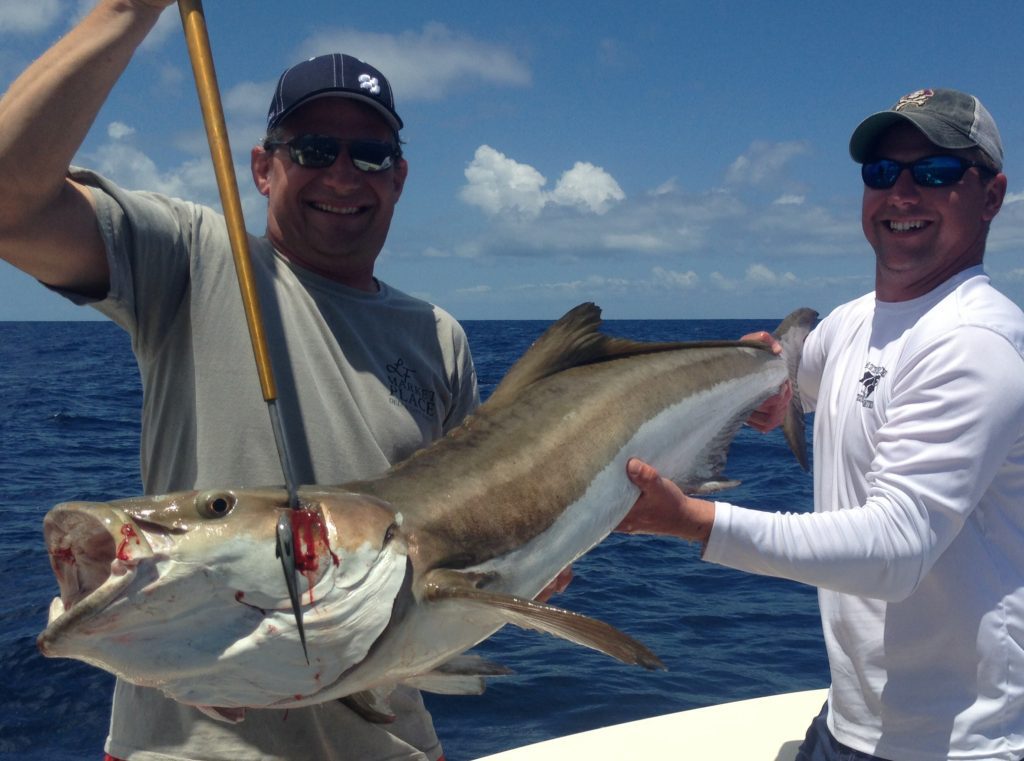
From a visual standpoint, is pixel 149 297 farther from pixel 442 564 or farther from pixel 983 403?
pixel 983 403

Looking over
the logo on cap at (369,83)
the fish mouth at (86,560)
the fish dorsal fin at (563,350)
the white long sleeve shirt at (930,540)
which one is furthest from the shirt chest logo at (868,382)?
the fish mouth at (86,560)

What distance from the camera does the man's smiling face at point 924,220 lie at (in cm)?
287

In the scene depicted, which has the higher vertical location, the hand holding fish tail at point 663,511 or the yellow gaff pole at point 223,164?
the yellow gaff pole at point 223,164

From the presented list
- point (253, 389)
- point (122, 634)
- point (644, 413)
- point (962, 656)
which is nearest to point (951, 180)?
point (644, 413)

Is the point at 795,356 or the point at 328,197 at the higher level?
the point at 328,197

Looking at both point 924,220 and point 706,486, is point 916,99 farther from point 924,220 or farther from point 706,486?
point 706,486

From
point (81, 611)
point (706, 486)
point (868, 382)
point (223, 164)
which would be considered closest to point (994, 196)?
point (868, 382)

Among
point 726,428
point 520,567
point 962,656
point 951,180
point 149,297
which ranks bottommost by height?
point 962,656

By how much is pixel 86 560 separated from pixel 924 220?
2.50m

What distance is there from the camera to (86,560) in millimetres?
1829

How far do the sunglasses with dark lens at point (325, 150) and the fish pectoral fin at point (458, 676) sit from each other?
152 centimetres

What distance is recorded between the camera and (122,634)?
5.92 feet

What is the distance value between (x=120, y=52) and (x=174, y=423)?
98cm

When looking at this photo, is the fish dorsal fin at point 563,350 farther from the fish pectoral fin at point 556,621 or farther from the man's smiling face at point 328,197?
the fish pectoral fin at point 556,621
